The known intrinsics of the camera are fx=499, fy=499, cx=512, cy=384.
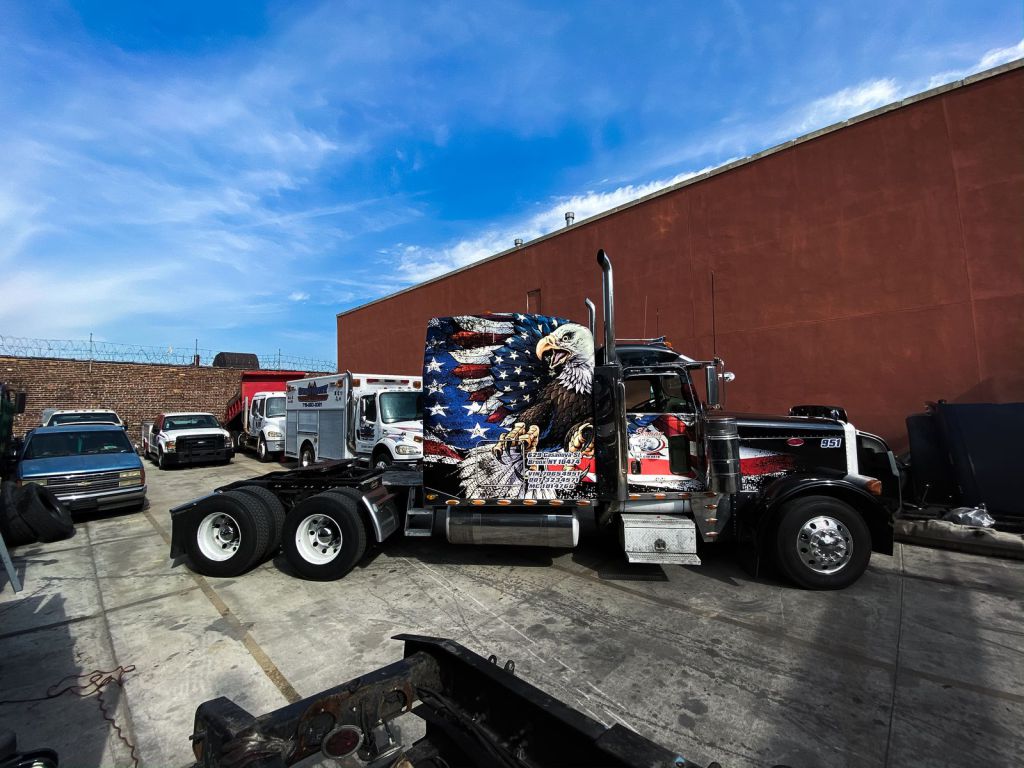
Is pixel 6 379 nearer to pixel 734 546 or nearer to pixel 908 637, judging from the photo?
pixel 734 546

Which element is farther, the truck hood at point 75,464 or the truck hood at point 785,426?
the truck hood at point 75,464

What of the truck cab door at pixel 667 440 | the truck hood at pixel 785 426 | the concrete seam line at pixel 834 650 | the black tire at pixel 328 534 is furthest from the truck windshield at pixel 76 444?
the truck hood at pixel 785 426

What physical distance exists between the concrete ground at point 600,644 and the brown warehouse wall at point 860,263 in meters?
4.30

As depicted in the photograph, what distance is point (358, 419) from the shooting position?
489 inches

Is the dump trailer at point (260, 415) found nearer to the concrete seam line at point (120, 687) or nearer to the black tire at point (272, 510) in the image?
the concrete seam line at point (120, 687)

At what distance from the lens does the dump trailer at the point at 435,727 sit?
5.07 ft

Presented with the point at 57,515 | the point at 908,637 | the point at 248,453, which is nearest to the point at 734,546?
the point at 908,637

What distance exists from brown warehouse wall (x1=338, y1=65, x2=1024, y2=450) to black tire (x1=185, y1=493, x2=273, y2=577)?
31.3ft

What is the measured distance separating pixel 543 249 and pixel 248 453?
15.1m

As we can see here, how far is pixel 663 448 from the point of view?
19.4ft

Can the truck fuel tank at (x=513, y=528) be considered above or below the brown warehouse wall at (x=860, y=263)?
below

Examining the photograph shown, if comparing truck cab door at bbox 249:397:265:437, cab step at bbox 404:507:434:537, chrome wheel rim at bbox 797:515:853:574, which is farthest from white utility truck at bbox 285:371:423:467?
chrome wheel rim at bbox 797:515:853:574

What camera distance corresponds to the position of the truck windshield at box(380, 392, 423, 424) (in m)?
11.7

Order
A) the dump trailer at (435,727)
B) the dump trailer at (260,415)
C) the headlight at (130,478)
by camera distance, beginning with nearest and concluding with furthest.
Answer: the dump trailer at (435,727), the headlight at (130,478), the dump trailer at (260,415)
